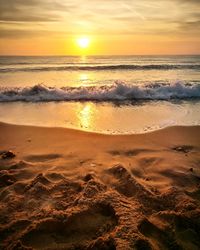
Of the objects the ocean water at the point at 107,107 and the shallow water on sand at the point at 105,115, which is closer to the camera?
the shallow water on sand at the point at 105,115

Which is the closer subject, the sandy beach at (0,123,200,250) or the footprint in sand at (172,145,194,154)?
the sandy beach at (0,123,200,250)

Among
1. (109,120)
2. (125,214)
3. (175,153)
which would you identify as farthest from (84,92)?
(125,214)

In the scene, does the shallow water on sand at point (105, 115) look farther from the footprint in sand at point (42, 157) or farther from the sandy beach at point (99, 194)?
the footprint in sand at point (42, 157)

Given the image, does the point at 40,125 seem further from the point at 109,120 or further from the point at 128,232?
the point at 128,232

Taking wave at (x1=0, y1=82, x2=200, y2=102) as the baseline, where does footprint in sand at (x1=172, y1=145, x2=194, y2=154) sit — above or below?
below

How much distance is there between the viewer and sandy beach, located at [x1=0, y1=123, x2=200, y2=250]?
278 cm

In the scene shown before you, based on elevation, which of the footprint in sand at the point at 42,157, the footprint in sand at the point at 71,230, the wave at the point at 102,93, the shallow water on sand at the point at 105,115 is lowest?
the footprint in sand at the point at 71,230

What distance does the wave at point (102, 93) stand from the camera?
11.1m

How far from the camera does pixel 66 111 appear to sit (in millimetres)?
8758

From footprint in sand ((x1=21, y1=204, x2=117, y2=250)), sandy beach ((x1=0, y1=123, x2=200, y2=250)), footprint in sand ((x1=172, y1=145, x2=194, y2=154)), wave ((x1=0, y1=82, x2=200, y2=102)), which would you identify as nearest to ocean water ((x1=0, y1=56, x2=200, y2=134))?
wave ((x1=0, y1=82, x2=200, y2=102))

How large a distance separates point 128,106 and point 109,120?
2395mm

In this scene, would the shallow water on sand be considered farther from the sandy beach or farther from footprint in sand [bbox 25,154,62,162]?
footprint in sand [bbox 25,154,62,162]

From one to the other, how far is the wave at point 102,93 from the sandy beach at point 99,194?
5.65 metres

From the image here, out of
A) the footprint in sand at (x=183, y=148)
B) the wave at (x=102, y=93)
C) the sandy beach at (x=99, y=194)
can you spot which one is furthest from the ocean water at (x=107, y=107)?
Result: the sandy beach at (x=99, y=194)
